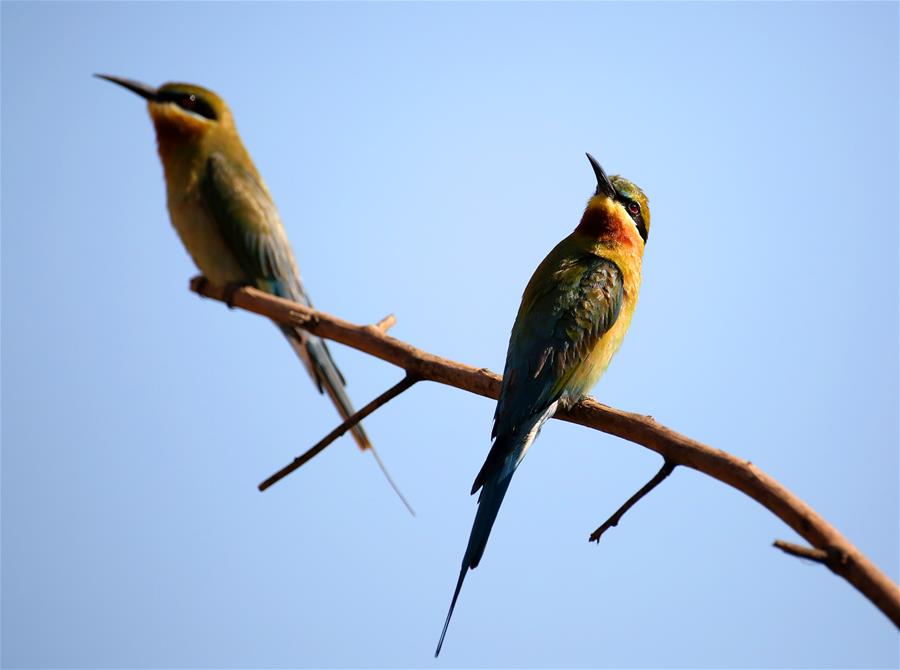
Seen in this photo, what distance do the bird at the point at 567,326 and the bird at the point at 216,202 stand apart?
3.30 feet

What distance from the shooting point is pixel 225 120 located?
410 centimetres

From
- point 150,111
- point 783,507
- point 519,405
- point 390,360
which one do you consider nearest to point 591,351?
point 519,405

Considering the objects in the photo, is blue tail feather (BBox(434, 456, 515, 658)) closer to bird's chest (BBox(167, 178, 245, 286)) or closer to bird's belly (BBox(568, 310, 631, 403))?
bird's belly (BBox(568, 310, 631, 403))

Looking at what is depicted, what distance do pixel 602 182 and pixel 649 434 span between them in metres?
1.49

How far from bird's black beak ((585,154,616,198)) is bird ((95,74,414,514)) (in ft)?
4.29

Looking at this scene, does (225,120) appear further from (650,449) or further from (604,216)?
(650,449)

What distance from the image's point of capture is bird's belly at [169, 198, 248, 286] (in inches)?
148

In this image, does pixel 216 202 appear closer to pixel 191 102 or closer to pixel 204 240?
pixel 204 240

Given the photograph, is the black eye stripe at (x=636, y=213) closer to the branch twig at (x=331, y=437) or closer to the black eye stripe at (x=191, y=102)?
the branch twig at (x=331, y=437)

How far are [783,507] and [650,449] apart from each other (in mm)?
378

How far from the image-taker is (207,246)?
12.4ft

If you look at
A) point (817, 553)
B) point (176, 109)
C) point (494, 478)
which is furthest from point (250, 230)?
point (817, 553)

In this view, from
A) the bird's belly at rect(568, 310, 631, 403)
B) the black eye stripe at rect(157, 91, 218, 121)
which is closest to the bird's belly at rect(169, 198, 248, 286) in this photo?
the black eye stripe at rect(157, 91, 218, 121)

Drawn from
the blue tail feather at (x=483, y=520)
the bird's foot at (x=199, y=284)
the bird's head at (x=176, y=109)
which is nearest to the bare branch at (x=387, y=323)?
the blue tail feather at (x=483, y=520)
